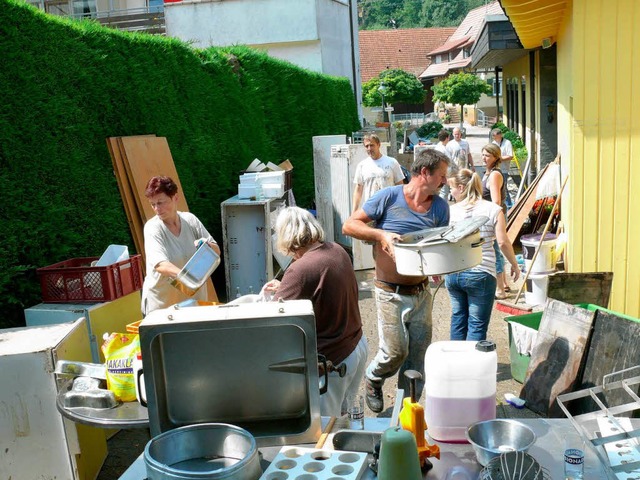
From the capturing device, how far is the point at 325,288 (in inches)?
149

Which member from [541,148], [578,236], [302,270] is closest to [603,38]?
[578,236]

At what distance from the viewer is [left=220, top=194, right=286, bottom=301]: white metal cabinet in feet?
28.1

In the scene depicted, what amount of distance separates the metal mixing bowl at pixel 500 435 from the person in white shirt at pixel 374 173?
6646 millimetres

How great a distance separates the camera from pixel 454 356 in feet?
9.76

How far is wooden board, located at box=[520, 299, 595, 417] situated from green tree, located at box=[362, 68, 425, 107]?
36551mm

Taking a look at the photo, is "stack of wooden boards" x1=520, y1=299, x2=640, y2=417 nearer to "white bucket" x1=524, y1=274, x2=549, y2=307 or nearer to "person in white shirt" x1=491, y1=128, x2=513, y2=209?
"white bucket" x1=524, y1=274, x2=549, y2=307

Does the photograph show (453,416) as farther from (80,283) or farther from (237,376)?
(80,283)

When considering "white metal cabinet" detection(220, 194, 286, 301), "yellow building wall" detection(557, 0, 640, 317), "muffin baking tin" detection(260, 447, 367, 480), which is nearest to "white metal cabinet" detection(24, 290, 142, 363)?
"muffin baking tin" detection(260, 447, 367, 480)

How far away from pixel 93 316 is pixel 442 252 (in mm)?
2498

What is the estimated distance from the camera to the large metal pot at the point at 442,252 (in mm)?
4117

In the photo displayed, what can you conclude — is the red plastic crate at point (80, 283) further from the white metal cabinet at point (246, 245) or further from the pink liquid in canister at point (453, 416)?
the white metal cabinet at point (246, 245)

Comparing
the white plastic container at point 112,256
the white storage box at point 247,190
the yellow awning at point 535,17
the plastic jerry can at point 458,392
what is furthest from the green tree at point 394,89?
the plastic jerry can at point 458,392

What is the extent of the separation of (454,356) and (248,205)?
581 cm

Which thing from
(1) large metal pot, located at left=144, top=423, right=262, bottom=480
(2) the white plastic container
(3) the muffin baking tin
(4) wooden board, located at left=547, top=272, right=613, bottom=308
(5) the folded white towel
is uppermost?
(2) the white plastic container
